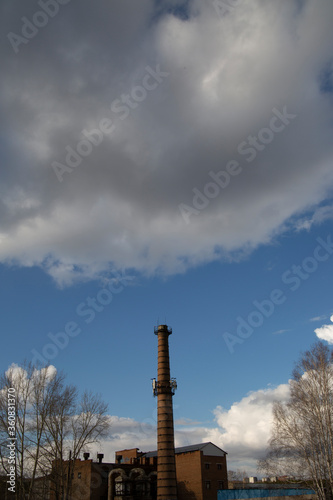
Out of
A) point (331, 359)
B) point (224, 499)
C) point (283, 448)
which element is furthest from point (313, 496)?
point (331, 359)

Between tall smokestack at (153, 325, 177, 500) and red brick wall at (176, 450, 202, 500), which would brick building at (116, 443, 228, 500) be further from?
tall smokestack at (153, 325, 177, 500)

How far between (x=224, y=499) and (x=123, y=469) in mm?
11599

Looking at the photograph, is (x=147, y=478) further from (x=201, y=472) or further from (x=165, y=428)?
(x=165, y=428)

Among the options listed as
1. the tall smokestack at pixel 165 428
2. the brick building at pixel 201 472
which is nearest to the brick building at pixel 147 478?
the brick building at pixel 201 472

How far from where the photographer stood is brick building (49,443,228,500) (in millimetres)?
42438

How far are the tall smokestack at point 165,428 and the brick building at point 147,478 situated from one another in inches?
315

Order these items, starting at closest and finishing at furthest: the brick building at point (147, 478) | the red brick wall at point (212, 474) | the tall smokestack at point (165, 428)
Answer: the tall smokestack at point (165, 428), the brick building at point (147, 478), the red brick wall at point (212, 474)

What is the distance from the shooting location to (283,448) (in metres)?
25.1

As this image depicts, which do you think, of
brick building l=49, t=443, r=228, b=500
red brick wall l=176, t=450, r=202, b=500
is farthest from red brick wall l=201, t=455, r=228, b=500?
red brick wall l=176, t=450, r=202, b=500

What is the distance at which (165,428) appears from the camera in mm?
37469

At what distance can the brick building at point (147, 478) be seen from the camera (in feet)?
139

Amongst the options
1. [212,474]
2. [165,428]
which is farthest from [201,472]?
[165,428]

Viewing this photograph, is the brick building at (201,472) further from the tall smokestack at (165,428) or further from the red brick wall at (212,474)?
the tall smokestack at (165,428)

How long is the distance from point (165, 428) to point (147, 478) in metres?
10.5
